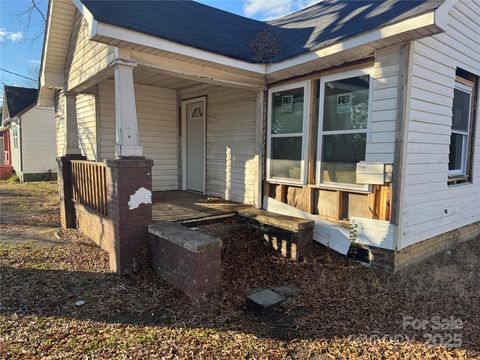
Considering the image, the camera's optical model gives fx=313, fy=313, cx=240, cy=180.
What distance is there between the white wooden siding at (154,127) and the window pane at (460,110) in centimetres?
617

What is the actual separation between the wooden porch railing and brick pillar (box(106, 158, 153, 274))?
22.4 inches

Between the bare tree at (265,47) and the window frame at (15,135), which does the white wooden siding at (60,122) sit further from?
the window frame at (15,135)

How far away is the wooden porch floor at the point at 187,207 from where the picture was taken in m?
5.18

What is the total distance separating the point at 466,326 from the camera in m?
3.06

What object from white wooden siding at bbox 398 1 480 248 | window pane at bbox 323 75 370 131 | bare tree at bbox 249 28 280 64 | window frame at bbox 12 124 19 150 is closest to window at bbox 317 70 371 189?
window pane at bbox 323 75 370 131

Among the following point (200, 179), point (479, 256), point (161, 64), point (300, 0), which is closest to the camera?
point (161, 64)

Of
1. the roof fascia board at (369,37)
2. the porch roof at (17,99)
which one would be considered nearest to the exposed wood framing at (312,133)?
the roof fascia board at (369,37)

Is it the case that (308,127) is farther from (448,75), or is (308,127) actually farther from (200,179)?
(200,179)

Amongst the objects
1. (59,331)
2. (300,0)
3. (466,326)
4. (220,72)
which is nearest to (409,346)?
(466,326)

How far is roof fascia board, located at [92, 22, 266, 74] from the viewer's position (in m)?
3.79

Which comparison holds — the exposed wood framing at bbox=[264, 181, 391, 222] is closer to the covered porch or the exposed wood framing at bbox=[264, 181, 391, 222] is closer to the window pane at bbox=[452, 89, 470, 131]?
the covered porch

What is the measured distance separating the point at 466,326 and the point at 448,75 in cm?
354

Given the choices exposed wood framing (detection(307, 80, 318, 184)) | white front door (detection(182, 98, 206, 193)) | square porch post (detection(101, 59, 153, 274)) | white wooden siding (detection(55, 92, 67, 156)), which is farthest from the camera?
white wooden siding (detection(55, 92, 67, 156))

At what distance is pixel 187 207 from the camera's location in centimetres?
600
